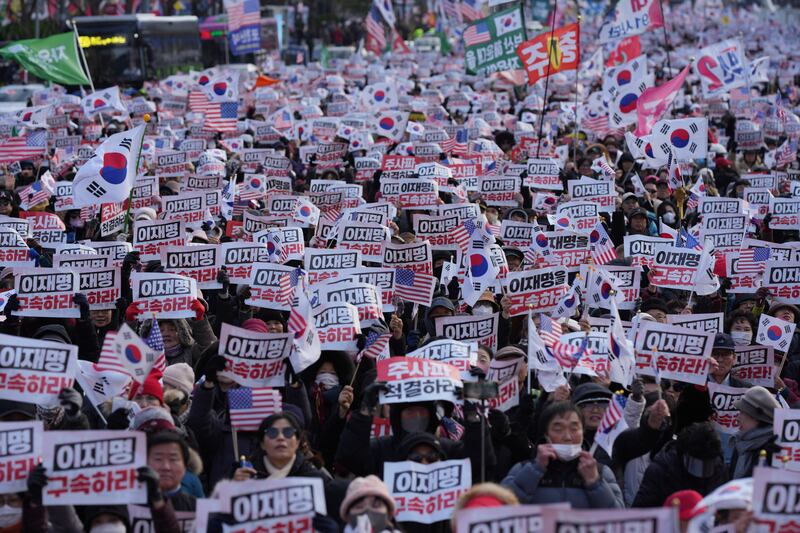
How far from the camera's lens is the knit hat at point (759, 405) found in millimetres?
8203

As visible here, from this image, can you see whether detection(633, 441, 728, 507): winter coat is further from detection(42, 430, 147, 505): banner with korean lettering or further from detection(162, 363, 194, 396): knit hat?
detection(162, 363, 194, 396): knit hat

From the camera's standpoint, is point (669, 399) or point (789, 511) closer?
point (789, 511)

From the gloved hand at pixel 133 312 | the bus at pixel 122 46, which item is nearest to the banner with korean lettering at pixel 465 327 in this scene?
the gloved hand at pixel 133 312

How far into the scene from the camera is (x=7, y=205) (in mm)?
16188

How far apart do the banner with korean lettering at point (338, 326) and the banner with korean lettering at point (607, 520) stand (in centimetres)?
405

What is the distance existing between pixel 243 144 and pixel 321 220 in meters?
9.20

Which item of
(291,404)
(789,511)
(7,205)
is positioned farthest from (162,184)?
(789,511)

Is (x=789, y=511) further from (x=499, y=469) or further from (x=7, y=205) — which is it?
(x=7, y=205)

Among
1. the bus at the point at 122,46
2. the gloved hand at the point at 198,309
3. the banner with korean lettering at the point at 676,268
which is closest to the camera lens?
the gloved hand at the point at 198,309

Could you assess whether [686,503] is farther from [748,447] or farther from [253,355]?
[253,355]

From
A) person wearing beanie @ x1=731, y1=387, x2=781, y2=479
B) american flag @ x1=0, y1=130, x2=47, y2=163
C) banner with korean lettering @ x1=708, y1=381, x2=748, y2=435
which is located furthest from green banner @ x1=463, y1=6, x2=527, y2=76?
person wearing beanie @ x1=731, y1=387, x2=781, y2=479

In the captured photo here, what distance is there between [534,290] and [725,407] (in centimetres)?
249

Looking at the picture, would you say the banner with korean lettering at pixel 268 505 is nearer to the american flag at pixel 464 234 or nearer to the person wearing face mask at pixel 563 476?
the person wearing face mask at pixel 563 476

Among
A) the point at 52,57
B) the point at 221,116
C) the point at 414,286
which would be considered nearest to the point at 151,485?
the point at 414,286
